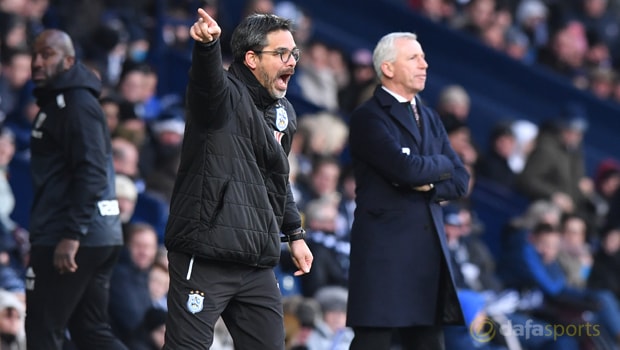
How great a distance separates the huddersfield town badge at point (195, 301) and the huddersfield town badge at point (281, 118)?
921 millimetres

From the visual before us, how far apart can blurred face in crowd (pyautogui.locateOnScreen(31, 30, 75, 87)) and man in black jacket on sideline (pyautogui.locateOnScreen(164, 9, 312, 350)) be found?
4.75 feet

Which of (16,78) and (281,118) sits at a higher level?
(281,118)

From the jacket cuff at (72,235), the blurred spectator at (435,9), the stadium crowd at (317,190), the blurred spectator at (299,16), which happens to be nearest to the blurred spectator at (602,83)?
the stadium crowd at (317,190)

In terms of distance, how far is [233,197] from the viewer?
6.27 meters

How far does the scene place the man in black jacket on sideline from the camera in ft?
20.4

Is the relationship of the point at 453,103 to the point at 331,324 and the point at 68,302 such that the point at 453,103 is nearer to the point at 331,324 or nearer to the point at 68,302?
the point at 331,324

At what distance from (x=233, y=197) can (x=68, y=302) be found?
1609mm

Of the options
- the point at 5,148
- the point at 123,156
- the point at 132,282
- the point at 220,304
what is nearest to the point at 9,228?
the point at 5,148

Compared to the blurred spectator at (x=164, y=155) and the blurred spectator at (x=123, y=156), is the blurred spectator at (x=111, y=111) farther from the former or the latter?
the blurred spectator at (x=123, y=156)

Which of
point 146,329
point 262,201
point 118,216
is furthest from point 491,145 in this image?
point 262,201

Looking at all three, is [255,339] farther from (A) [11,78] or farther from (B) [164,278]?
(A) [11,78]

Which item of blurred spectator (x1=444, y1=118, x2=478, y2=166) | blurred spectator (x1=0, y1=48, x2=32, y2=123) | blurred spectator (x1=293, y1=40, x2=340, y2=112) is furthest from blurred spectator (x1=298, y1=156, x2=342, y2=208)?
blurred spectator (x1=0, y1=48, x2=32, y2=123)

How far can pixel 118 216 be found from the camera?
7.77 meters

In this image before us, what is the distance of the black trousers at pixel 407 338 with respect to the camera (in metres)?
7.68
